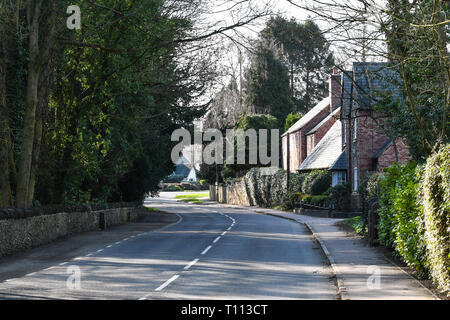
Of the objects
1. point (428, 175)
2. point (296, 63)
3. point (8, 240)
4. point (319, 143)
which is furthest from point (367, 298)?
point (296, 63)

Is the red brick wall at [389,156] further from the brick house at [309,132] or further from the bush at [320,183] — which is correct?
the brick house at [309,132]

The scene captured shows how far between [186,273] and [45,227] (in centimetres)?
1079

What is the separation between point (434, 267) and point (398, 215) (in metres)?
3.93

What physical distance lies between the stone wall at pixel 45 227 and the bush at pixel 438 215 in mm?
12981

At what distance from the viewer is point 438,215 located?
1179cm

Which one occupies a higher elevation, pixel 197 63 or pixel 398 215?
pixel 197 63

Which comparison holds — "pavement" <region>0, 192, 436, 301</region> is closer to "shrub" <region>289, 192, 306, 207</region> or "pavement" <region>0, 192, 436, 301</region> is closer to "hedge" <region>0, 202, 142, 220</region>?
"hedge" <region>0, 202, 142, 220</region>

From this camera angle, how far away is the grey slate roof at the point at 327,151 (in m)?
55.0

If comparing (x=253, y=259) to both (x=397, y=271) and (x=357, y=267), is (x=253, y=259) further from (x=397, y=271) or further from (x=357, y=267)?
(x=397, y=271)

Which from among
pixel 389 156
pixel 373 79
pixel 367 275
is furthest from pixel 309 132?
pixel 367 275

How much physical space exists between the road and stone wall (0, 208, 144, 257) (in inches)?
96.0

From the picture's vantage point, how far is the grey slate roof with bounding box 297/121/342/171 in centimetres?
5497

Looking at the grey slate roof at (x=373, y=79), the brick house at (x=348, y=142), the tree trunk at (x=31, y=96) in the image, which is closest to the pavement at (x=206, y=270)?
the tree trunk at (x=31, y=96)

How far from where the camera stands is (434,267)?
484 inches
